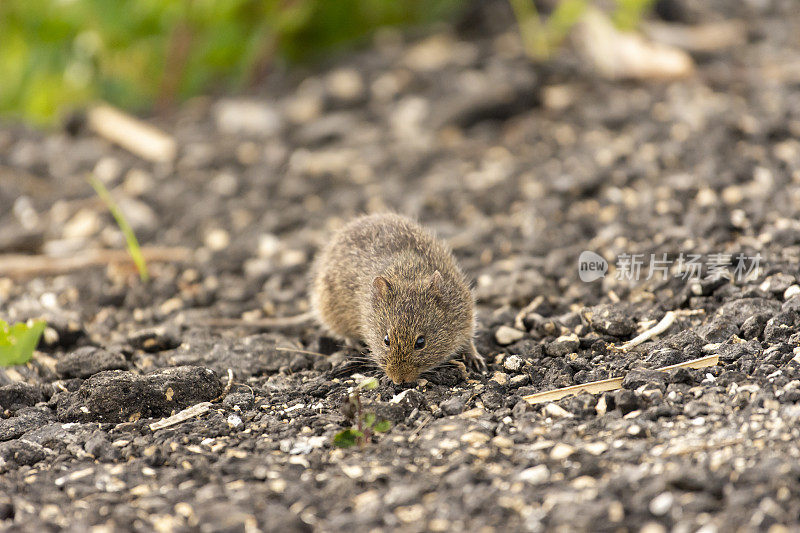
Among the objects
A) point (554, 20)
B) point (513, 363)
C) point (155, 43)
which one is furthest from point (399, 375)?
point (155, 43)

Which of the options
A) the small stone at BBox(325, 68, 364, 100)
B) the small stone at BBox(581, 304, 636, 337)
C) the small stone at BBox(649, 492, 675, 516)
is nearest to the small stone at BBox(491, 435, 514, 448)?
the small stone at BBox(649, 492, 675, 516)

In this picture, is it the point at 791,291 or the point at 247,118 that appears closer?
the point at 791,291

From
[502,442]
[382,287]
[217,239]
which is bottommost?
[502,442]

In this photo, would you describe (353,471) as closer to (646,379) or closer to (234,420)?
(234,420)

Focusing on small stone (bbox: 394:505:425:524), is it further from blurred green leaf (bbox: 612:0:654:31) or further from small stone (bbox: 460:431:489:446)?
blurred green leaf (bbox: 612:0:654:31)

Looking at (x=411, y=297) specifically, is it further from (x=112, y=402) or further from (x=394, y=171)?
(x=394, y=171)

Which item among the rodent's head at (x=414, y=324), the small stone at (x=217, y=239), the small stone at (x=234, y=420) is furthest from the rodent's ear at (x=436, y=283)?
the small stone at (x=217, y=239)

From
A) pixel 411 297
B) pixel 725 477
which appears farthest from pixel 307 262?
pixel 725 477
